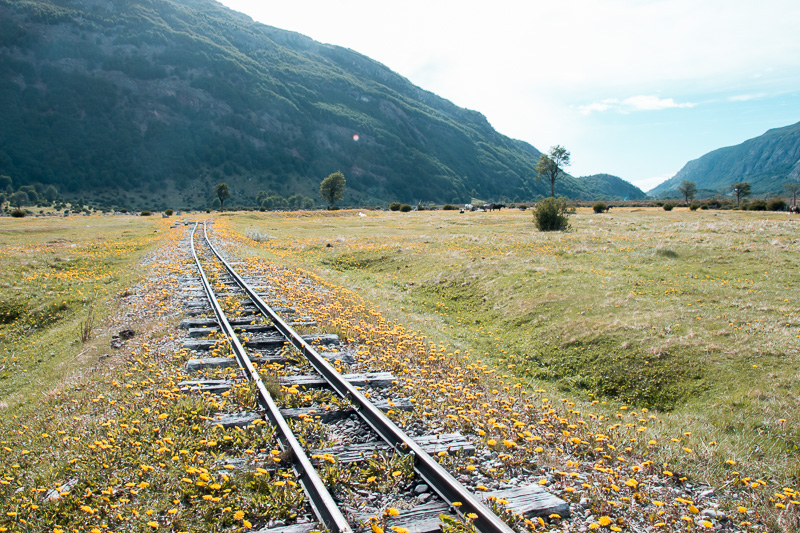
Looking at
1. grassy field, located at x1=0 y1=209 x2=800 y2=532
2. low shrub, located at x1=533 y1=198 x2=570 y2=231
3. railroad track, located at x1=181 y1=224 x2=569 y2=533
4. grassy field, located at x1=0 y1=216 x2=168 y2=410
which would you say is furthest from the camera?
low shrub, located at x1=533 y1=198 x2=570 y2=231

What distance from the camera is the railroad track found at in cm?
385

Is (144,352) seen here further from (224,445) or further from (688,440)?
(688,440)

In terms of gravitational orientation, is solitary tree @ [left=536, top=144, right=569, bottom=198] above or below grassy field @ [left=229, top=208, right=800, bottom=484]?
above

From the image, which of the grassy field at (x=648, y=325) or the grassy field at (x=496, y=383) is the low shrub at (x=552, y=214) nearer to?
the grassy field at (x=648, y=325)

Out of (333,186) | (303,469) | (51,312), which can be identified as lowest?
(51,312)

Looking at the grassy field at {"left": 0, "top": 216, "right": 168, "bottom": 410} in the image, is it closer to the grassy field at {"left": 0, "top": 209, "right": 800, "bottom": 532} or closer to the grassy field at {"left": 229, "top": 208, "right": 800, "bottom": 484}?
the grassy field at {"left": 0, "top": 209, "right": 800, "bottom": 532}

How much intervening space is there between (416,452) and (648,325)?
26.7 feet

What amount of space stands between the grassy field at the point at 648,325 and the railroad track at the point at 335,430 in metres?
3.13

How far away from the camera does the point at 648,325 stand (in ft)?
33.4

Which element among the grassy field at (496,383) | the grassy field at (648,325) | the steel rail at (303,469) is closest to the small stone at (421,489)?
the steel rail at (303,469)

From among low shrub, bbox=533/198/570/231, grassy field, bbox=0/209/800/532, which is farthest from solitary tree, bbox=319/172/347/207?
grassy field, bbox=0/209/800/532

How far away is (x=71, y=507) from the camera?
155 inches

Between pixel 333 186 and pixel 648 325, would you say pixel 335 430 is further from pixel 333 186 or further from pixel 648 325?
pixel 333 186

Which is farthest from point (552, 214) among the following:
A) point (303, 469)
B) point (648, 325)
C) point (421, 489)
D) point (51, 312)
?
point (303, 469)
